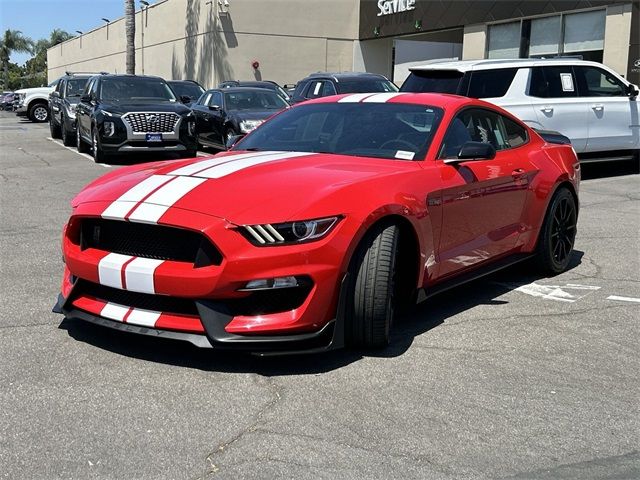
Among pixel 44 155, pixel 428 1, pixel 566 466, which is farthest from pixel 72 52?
pixel 566 466

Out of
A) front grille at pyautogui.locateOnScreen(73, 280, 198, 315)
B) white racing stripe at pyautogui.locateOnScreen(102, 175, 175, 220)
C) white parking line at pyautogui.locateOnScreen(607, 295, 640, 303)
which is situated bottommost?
white parking line at pyautogui.locateOnScreen(607, 295, 640, 303)

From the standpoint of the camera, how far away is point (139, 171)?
4.68 meters

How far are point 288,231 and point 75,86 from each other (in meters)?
17.0

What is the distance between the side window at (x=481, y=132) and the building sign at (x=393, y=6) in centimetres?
2265

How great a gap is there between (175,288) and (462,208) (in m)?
2.08

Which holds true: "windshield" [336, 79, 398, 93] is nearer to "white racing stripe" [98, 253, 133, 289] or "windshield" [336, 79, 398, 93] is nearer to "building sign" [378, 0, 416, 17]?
"white racing stripe" [98, 253, 133, 289]

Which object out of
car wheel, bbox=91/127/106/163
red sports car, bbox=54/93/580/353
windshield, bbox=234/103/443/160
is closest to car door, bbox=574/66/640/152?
red sports car, bbox=54/93/580/353

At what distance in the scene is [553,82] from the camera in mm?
11414

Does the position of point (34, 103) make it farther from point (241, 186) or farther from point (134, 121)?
point (241, 186)

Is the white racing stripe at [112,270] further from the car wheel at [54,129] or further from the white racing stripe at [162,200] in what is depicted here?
the car wheel at [54,129]

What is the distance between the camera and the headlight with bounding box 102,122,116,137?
44.1ft

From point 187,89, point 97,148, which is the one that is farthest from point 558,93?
point 187,89

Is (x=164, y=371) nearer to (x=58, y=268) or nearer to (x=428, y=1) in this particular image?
(x=58, y=268)

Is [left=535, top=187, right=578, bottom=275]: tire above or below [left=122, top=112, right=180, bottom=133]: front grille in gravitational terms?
below
